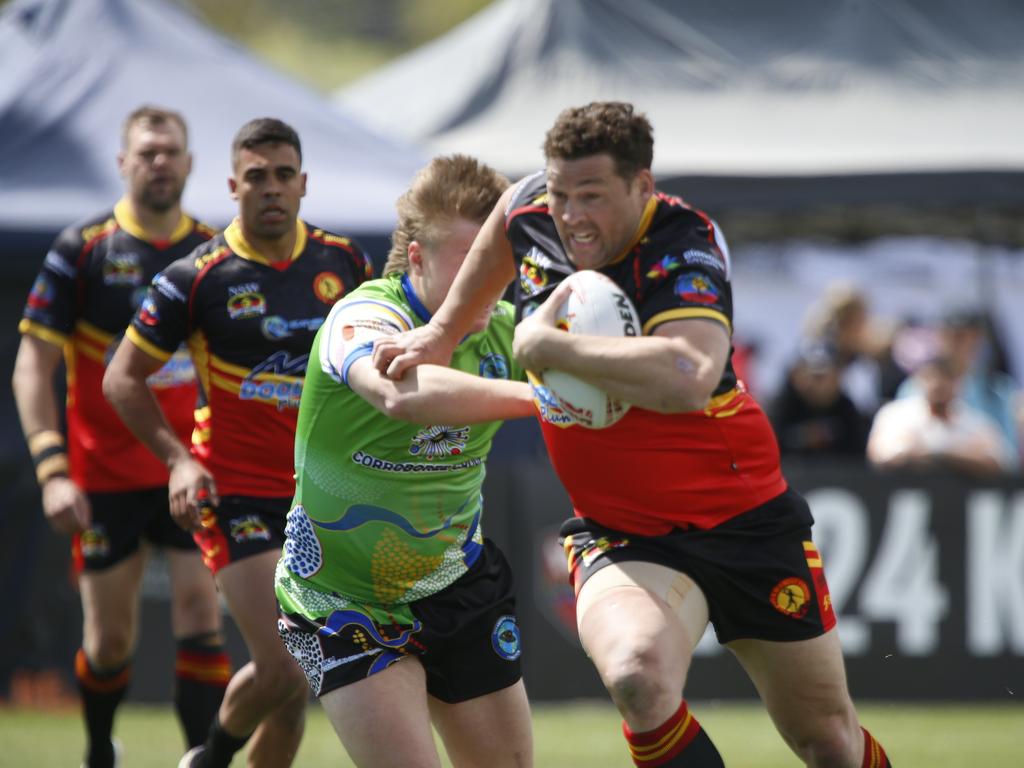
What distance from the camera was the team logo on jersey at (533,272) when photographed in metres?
4.30

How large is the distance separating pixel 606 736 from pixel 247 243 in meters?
3.85

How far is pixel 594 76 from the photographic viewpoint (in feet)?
38.8

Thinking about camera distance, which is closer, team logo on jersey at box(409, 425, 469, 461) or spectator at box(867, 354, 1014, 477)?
team logo on jersey at box(409, 425, 469, 461)

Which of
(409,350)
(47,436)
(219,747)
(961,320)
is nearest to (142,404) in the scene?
(47,436)

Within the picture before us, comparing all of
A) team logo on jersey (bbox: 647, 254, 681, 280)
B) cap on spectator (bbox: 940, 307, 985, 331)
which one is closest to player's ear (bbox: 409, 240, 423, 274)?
team logo on jersey (bbox: 647, 254, 681, 280)

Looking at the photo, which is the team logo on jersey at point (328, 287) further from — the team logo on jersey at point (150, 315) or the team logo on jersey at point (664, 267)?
the team logo on jersey at point (664, 267)

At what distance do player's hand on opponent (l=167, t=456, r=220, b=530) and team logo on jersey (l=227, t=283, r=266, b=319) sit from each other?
53 centimetres

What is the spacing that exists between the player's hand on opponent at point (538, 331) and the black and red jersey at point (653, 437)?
194 millimetres

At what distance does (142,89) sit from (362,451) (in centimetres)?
705

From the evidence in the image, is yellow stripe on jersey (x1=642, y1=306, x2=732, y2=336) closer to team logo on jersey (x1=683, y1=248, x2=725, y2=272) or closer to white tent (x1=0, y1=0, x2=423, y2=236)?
team logo on jersey (x1=683, y1=248, x2=725, y2=272)

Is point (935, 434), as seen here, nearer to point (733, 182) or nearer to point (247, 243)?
point (733, 182)

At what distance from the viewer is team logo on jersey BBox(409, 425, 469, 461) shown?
14.1 feet

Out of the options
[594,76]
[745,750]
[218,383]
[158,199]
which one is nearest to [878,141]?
[594,76]

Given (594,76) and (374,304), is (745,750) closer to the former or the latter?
(374,304)
